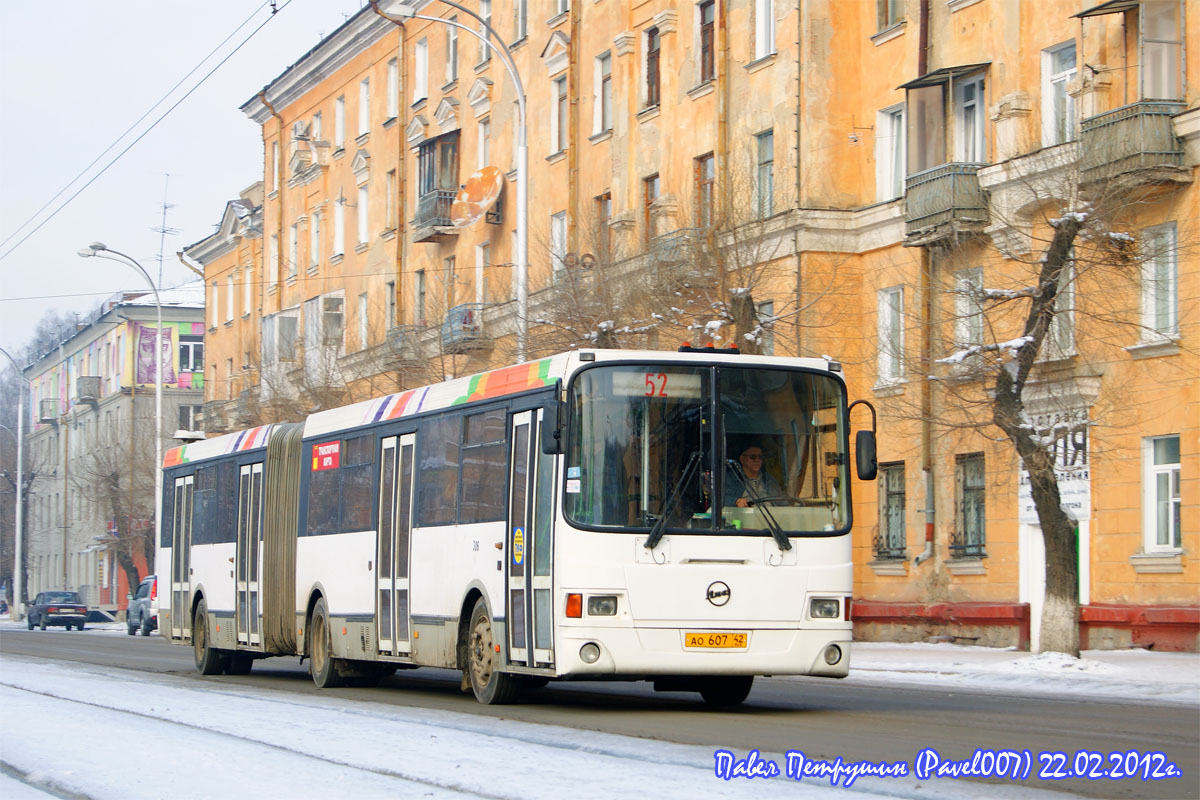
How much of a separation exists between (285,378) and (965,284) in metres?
30.6

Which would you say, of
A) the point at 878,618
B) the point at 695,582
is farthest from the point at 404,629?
the point at 878,618

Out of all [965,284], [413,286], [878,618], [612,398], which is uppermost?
[413,286]

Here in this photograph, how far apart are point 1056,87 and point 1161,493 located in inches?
278

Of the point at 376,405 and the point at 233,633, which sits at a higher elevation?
the point at 376,405

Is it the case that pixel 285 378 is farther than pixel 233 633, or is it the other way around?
→ pixel 285 378

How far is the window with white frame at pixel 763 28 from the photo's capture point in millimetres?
36344

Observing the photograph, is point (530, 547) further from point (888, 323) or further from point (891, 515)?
point (891, 515)

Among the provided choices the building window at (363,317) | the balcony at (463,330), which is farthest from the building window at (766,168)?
the building window at (363,317)

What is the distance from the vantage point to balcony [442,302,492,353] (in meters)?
40.2

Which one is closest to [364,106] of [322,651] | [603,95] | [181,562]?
[603,95]

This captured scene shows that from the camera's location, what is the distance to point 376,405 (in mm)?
19938

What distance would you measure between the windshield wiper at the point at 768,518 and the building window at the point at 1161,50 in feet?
48.6

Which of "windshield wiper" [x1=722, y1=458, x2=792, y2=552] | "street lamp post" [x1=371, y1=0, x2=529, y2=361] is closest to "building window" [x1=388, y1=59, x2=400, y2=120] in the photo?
"street lamp post" [x1=371, y1=0, x2=529, y2=361]

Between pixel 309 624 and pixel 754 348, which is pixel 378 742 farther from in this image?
pixel 754 348
